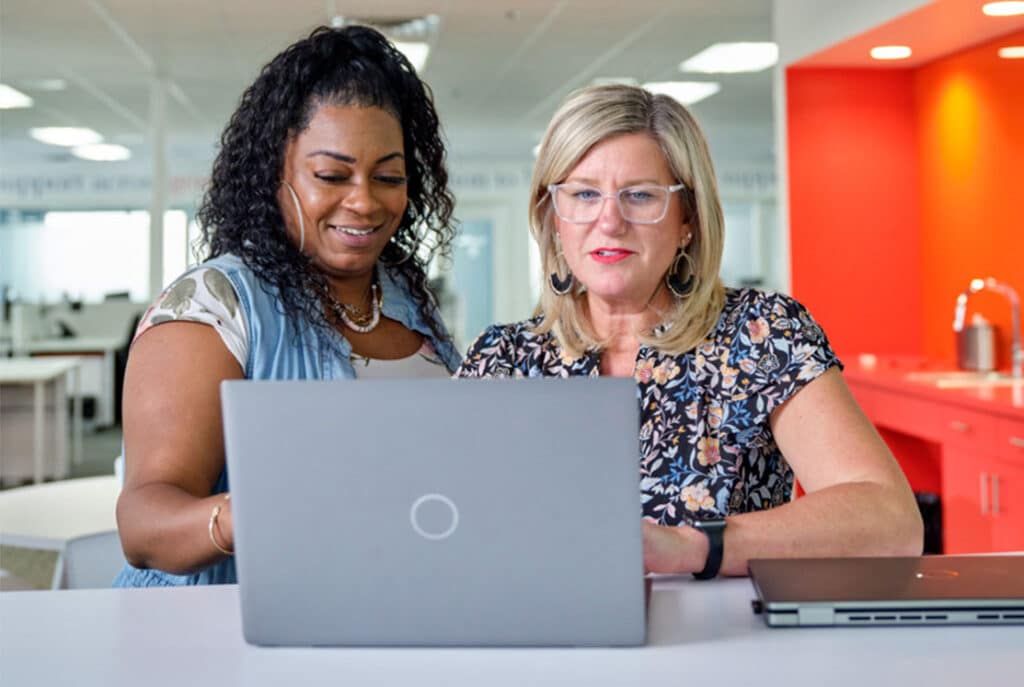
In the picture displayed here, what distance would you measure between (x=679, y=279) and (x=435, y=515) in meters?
1.02

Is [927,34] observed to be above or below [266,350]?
above

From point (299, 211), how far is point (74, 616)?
1.04 metres

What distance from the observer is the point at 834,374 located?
6.46 feet

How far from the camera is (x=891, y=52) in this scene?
5895 millimetres

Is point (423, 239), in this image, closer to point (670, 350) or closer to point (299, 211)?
point (299, 211)

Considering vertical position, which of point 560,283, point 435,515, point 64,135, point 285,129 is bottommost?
point 435,515

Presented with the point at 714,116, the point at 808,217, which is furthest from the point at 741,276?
the point at 808,217

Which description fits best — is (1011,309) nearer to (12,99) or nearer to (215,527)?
(215,527)

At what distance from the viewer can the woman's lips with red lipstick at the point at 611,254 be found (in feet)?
6.72

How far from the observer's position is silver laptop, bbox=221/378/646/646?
1.25m

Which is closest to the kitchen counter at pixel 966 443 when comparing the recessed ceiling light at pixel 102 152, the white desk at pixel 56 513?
the white desk at pixel 56 513

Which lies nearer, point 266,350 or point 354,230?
point 266,350

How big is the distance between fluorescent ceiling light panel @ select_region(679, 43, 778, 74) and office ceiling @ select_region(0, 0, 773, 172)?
6.1 inches

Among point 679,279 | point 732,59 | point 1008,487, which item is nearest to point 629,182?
point 679,279
